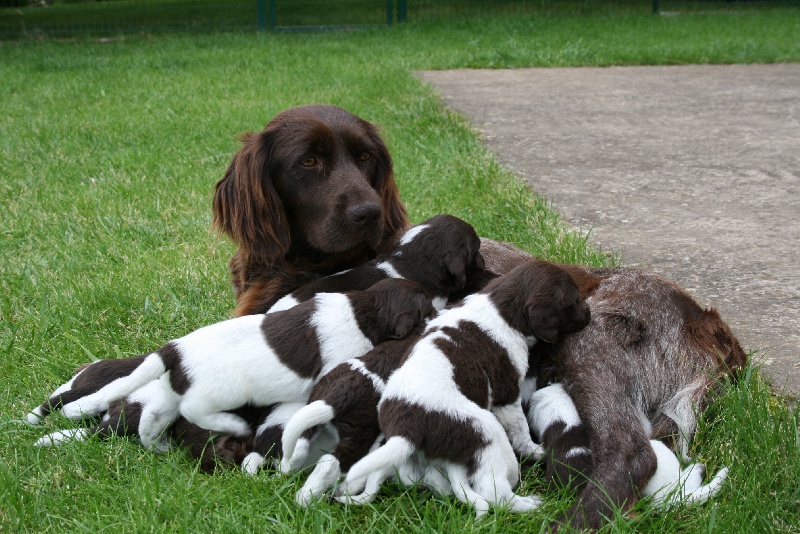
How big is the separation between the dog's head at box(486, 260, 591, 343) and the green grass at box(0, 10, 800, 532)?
1.70 ft

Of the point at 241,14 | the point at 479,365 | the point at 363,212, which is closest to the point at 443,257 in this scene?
the point at 363,212

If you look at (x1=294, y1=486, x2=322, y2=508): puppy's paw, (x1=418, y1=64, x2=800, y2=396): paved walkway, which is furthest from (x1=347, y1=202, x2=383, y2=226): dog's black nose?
(x1=418, y1=64, x2=800, y2=396): paved walkway

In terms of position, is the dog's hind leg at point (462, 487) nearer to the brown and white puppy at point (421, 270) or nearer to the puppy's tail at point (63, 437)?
the brown and white puppy at point (421, 270)

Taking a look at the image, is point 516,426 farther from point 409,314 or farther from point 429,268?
point 429,268

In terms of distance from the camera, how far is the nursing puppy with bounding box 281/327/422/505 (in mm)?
2717

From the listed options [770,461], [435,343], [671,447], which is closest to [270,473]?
[435,343]

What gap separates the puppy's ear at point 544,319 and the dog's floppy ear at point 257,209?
4.50 feet

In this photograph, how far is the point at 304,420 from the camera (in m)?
2.71

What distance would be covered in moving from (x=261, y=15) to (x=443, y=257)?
15910 millimetres

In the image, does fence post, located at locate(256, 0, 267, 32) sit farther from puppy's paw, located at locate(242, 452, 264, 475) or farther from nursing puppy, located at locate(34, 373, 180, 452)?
puppy's paw, located at locate(242, 452, 264, 475)

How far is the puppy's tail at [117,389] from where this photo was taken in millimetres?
3025

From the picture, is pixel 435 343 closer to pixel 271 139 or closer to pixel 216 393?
pixel 216 393

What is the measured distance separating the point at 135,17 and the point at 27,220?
1388cm

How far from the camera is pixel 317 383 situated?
297 cm
